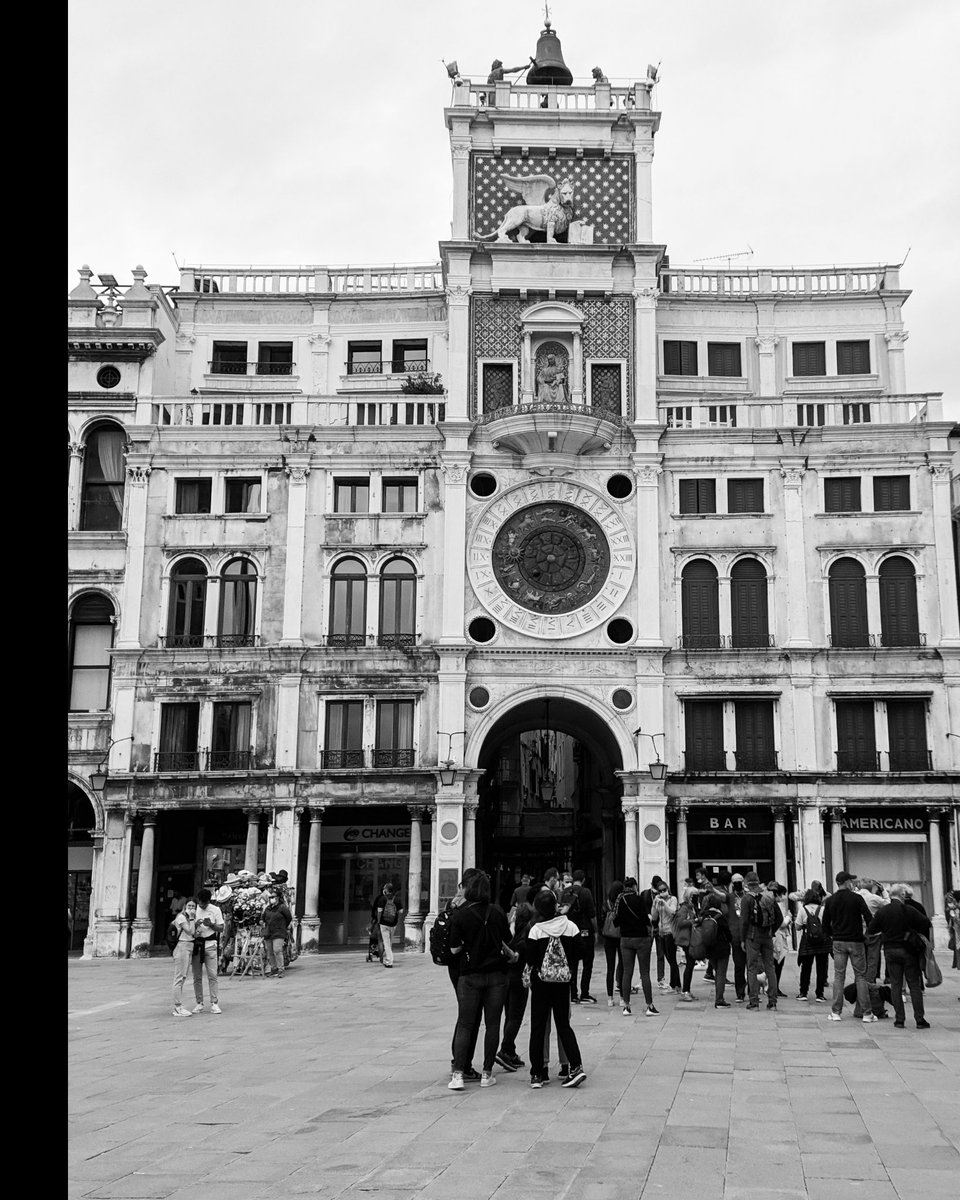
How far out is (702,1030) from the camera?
18.3 metres

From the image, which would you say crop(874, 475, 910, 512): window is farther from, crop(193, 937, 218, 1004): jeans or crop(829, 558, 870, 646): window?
crop(193, 937, 218, 1004): jeans

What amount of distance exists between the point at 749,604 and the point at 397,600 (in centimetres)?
1085

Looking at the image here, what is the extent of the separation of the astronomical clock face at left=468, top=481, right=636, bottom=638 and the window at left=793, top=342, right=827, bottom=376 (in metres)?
10.3

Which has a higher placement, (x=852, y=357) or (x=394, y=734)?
(x=852, y=357)

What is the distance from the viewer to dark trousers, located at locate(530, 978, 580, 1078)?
13.2m

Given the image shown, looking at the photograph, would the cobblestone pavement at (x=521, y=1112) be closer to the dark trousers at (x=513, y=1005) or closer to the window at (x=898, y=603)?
the dark trousers at (x=513, y=1005)

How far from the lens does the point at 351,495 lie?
40719 mm

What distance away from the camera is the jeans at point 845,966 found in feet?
63.1

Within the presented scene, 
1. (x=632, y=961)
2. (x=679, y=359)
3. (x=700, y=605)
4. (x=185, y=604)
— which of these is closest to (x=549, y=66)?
(x=679, y=359)

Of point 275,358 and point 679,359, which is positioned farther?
point 275,358

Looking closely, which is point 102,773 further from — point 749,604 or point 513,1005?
point 513,1005

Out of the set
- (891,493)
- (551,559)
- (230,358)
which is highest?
(230,358)

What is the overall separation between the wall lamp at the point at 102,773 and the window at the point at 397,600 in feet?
27.9
